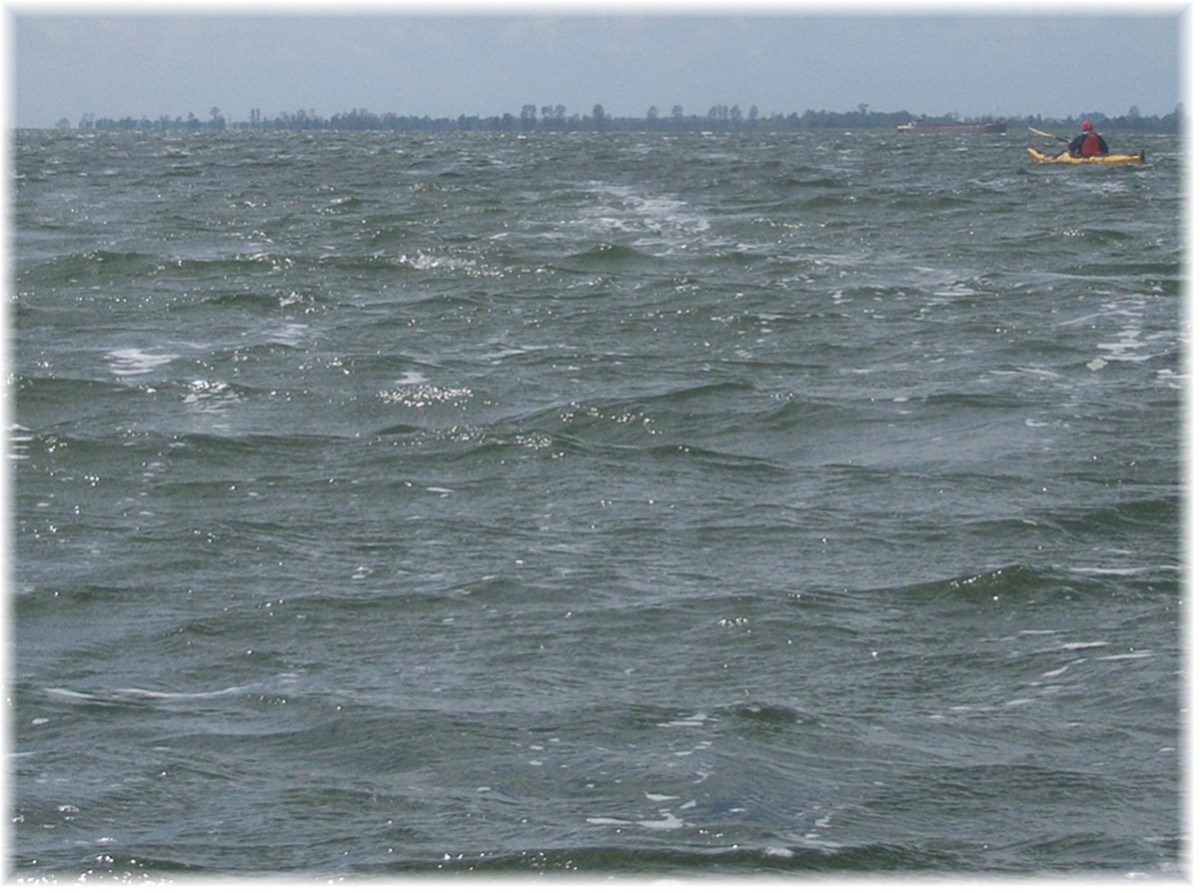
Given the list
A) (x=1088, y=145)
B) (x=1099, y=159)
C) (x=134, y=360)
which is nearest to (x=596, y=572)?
(x=134, y=360)

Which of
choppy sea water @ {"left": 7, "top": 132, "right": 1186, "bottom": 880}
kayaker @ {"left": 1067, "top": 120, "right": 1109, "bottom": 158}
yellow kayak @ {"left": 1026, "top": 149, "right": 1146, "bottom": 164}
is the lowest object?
choppy sea water @ {"left": 7, "top": 132, "right": 1186, "bottom": 880}

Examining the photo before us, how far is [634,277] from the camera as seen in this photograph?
20391 mm

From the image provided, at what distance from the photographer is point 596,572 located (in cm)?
912

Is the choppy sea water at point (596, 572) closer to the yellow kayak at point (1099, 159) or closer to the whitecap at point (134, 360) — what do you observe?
the whitecap at point (134, 360)

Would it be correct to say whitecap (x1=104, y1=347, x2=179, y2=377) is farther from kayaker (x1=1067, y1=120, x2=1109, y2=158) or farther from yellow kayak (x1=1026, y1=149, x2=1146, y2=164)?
kayaker (x1=1067, y1=120, x2=1109, y2=158)

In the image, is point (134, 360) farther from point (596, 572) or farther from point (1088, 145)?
point (1088, 145)

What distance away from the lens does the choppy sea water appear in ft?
20.0

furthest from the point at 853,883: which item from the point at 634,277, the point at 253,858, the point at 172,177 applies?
the point at 172,177

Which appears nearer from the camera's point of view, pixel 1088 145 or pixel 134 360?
pixel 134 360

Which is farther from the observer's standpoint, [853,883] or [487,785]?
[487,785]

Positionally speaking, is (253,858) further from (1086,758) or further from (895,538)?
(895,538)

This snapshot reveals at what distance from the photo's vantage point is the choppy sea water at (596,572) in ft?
20.0

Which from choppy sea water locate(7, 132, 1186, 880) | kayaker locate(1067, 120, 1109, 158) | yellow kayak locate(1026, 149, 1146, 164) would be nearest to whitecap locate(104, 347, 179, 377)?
choppy sea water locate(7, 132, 1186, 880)

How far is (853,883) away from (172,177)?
122ft
